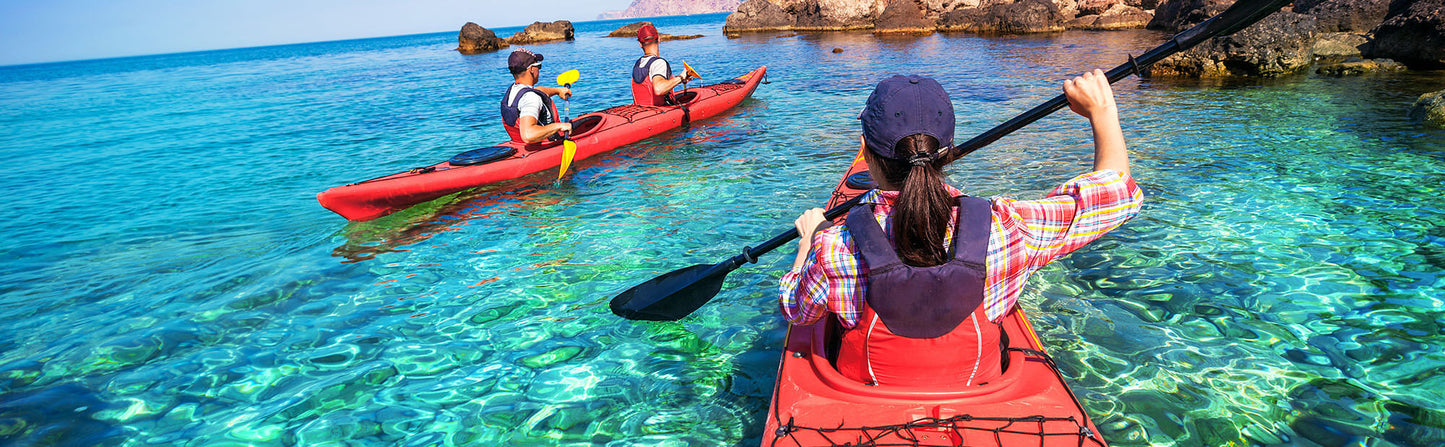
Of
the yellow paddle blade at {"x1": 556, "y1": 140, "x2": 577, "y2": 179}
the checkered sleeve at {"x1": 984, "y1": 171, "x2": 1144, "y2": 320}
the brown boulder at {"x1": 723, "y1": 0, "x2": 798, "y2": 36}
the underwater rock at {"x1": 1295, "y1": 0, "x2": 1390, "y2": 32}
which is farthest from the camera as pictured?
the brown boulder at {"x1": 723, "y1": 0, "x2": 798, "y2": 36}

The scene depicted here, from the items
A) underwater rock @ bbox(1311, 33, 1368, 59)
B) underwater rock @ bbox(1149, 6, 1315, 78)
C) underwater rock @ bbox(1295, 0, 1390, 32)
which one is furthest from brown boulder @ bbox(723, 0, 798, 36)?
underwater rock @ bbox(1311, 33, 1368, 59)

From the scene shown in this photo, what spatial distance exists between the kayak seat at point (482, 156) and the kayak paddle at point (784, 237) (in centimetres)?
433

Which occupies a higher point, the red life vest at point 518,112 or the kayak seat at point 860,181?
the red life vest at point 518,112

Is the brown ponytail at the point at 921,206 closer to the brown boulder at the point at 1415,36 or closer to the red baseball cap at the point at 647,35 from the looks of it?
the red baseball cap at the point at 647,35

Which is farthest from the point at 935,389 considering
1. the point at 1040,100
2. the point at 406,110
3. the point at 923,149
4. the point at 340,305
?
the point at 406,110

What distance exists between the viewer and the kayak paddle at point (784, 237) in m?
2.49

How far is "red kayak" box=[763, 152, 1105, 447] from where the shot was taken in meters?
2.07

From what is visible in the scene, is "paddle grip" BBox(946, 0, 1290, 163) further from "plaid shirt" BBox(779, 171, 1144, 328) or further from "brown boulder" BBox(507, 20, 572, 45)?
"brown boulder" BBox(507, 20, 572, 45)

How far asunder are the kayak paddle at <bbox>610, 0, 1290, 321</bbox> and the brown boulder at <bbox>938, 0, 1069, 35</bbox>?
27.8m

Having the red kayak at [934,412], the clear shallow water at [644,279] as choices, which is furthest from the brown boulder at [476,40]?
the red kayak at [934,412]

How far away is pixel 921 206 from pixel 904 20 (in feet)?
111

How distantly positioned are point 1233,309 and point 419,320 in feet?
17.0

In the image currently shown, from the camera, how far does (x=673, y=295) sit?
3814 millimetres

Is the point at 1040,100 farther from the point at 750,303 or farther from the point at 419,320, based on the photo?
the point at 419,320
